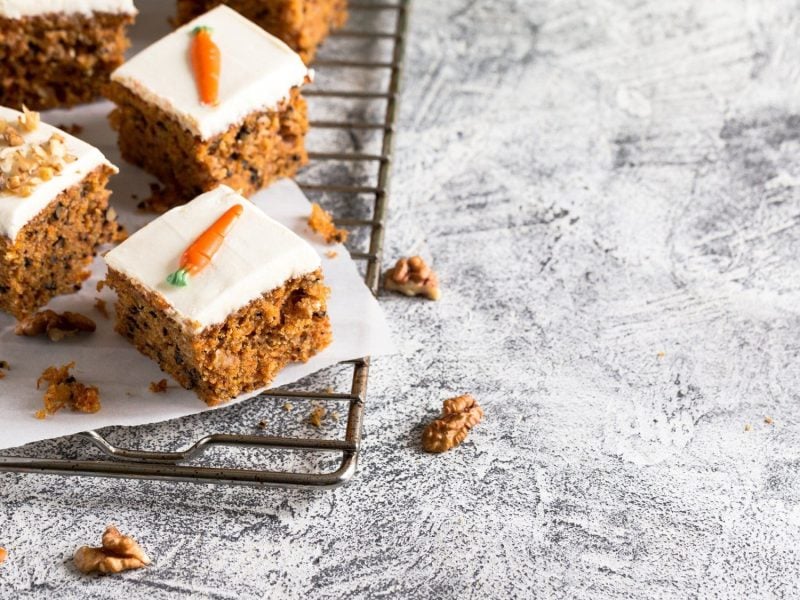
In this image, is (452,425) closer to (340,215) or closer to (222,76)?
(340,215)

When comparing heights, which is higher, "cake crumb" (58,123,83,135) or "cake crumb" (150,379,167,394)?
"cake crumb" (58,123,83,135)

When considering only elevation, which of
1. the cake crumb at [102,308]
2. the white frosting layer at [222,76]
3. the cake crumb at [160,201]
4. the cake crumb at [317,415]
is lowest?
the cake crumb at [317,415]

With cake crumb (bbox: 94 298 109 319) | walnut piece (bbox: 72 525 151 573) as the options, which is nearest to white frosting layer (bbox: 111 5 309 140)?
cake crumb (bbox: 94 298 109 319)

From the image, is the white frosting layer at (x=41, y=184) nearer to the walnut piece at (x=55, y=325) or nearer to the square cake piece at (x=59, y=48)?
the walnut piece at (x=55, y=325)

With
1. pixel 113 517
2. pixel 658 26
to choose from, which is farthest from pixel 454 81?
pixel 113 517

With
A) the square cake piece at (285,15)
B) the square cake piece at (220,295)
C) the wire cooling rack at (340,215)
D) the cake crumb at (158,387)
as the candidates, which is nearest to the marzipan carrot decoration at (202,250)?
the square cake piece at (220,295)

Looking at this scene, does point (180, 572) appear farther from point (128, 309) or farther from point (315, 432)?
point (128, 309)

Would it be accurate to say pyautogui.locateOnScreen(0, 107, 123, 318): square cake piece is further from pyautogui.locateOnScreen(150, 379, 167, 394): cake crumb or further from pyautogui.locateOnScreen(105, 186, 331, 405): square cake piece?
pyautogui.locateOnScreen(150, 379, 167, 394): cake crumb
